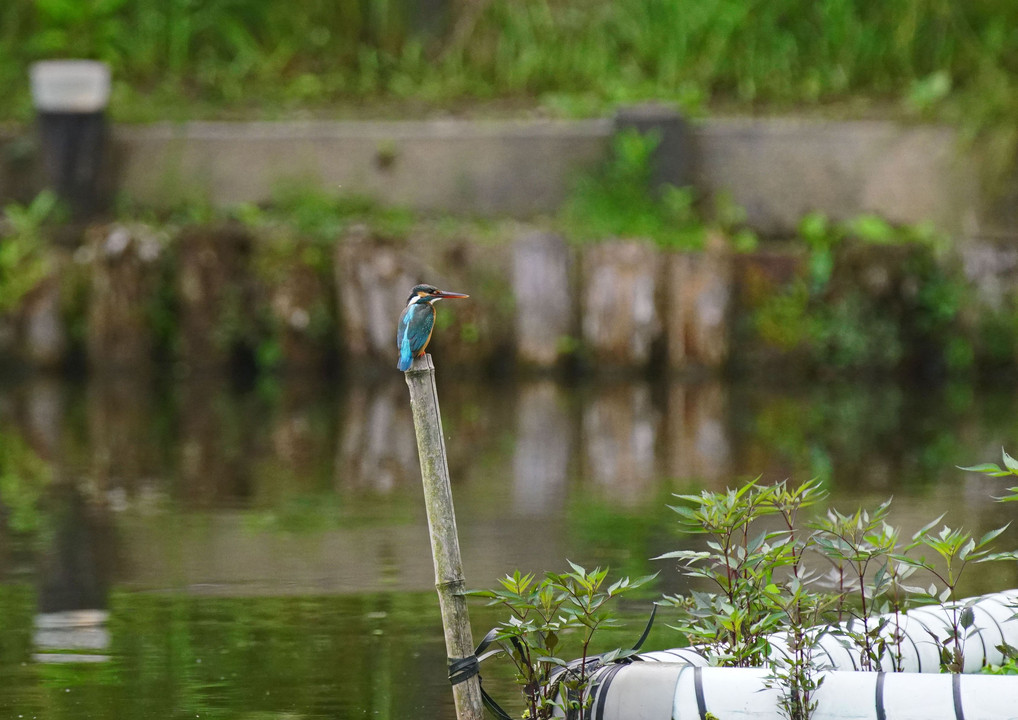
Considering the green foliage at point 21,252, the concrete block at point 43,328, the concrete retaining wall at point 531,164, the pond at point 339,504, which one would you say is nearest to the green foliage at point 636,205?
the concrete retaining wall at point 531,164

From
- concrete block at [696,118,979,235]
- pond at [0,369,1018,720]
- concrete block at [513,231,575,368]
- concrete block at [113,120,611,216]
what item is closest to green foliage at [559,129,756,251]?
concrete block at [696,118,979,235]

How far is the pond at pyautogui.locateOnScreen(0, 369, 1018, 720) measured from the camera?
183 inches

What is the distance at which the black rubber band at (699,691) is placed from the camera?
3432mm

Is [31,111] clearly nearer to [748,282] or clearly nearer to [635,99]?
[635,99]

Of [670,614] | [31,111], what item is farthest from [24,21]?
[670,614]

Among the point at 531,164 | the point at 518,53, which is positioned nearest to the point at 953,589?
the point at 531,164

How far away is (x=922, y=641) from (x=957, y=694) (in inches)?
22.5

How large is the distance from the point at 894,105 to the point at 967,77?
861 mm

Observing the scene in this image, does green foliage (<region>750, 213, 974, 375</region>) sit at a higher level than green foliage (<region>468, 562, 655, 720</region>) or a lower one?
higher

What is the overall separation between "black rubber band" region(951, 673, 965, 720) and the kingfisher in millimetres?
1322

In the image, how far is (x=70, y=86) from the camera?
13453mm

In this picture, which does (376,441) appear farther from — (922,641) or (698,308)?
(922,641)

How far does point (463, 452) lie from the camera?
9164 millimetres

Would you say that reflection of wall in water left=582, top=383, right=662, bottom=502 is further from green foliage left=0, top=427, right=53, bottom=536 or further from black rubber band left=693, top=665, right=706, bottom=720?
black rubber band left=693, top=665, right=706, bottom=720
